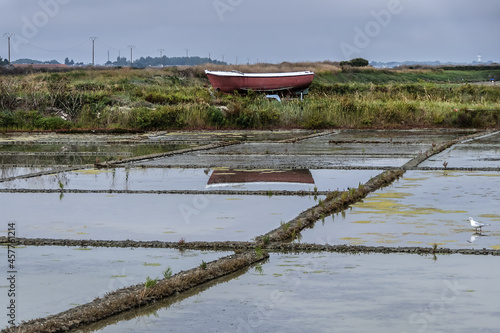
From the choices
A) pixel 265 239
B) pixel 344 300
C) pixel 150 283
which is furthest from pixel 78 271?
pixel 344 300

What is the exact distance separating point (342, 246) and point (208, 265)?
129 cm

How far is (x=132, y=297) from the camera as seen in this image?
18.6 feet

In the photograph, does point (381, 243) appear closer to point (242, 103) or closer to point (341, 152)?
point (341, 152)

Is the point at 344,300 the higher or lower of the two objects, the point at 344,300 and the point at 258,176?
the lower

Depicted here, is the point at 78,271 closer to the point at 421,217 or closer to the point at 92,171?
the point at 421,217

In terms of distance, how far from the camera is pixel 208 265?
22.0 feet

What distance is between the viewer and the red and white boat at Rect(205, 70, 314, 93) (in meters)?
37.7

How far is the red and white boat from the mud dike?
14.9 m

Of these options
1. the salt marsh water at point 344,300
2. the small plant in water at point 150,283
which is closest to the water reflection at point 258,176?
the salt marsh water at point 344,300

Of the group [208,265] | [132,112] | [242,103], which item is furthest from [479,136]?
[208,265]

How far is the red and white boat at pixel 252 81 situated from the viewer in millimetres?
37688

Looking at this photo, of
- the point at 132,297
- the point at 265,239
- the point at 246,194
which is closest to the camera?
the point at 132,297

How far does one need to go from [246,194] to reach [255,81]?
26.8m

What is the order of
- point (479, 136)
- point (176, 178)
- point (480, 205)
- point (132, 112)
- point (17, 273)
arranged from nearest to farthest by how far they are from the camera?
point (17, 273), point (480, 205), point (176, 178), point (479, 136), point (132, 112)
